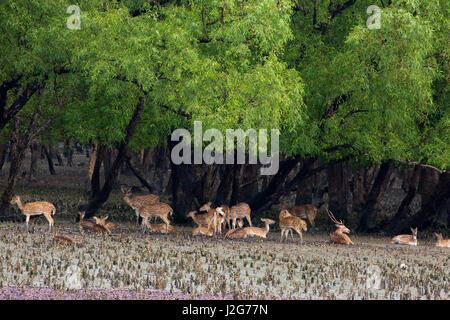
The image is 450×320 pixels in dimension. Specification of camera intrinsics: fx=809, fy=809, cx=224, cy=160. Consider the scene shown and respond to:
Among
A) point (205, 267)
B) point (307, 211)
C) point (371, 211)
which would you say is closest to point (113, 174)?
point (307, 211)

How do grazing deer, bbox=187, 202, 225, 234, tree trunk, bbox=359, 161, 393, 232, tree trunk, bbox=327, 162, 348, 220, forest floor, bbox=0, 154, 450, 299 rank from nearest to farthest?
forest floor, bbox=0, 154, 450, 299
grazing deer, bbox=187, 202, 225, 234
tree trunk, bbox=359, 161, 393, 232
tree trunk, bbox=327, 162, 348, 220

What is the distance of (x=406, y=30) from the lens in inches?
890

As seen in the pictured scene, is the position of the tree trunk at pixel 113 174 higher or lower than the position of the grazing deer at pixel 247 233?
higher

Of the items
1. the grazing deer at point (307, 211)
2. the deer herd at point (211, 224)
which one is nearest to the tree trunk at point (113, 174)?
the deer herd at point (211, 224)

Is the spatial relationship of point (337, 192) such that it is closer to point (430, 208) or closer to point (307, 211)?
point (307, 211)

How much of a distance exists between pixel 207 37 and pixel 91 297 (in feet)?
43.2

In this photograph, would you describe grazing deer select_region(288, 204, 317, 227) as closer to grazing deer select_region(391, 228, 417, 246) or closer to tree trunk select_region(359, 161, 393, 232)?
tree trunk select_region(359, 161, 393, 232)

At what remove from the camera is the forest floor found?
13.6m

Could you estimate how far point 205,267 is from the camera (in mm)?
16828

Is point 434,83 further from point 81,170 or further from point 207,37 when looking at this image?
point 81,170

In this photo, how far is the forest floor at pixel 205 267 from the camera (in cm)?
1359

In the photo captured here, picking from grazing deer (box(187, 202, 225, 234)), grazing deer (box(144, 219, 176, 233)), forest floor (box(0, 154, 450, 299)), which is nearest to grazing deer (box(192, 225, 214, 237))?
grazing deer (box(187, 202, 225, 234))

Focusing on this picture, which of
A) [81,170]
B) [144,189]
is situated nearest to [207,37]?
[144,189]

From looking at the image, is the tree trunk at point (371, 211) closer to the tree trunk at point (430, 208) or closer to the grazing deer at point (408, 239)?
the tree trunk at point (430, 208)
